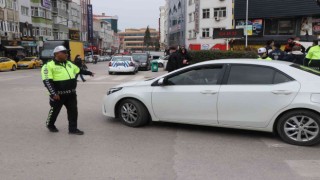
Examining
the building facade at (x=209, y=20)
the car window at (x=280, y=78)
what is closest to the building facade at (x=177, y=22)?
the building facade at (x=209, y=20)

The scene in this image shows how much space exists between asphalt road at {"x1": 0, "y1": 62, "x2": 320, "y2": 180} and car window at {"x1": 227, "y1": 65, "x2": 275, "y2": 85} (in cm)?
101

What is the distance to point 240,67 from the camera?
6.12m

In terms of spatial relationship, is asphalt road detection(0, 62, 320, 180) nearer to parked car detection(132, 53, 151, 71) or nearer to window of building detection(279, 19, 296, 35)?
parked car detection(132, 53, 151, 71)

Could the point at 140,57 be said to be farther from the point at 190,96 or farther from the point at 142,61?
the point at 190,96

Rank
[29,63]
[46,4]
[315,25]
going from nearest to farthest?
[29,63], [315,25], [46,4]

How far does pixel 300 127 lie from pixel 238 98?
1087 mm

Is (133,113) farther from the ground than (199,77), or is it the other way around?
(199,77)

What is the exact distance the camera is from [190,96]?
627 cm

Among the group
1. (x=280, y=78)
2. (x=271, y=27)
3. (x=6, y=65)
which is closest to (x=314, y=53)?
(x=280, y=78)

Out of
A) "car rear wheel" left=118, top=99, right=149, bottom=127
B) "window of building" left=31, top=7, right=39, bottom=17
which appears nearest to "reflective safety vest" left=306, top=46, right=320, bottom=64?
"car rear wheel" left=118, top=99, right=149, bottom=127

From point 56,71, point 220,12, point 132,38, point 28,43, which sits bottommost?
point 56,71

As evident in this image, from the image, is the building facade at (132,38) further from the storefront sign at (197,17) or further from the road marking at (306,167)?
the road marking at (306,167)

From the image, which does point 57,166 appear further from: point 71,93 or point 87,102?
point 87,102

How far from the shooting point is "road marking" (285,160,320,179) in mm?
4379
